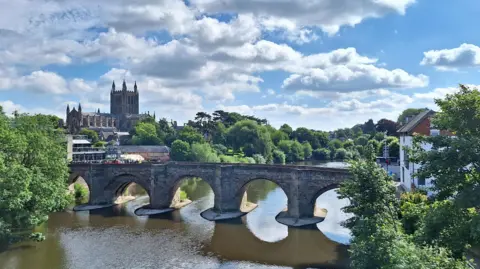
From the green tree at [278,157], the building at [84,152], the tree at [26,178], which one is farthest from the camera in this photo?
the green tree at [278,157]

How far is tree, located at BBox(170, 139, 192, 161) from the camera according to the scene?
9539 centimetres

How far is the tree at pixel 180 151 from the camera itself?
95394 mm

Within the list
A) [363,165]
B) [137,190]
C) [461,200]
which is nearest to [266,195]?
[137,190]

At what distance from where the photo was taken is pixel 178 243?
37344mm

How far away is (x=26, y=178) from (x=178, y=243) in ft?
45.8

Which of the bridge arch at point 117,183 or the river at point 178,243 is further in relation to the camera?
the bridge arch at point 117,183

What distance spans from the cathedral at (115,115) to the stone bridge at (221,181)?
88983 mm

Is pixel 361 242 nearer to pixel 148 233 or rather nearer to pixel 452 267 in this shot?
pixel 452 267

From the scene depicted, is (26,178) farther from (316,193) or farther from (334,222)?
(334,222)

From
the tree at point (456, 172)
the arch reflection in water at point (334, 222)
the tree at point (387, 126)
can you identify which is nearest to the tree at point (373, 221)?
the tree at point (456, 172)

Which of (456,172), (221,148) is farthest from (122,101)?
(456,172)

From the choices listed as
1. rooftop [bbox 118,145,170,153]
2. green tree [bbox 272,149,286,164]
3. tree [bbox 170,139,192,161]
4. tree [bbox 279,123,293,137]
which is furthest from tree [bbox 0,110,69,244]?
tree [bbox 279,123,293,137]

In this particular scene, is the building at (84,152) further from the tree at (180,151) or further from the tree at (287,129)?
the tree at (287,129)

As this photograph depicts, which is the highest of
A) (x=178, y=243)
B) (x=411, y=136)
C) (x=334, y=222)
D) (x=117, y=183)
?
(x=411, y=136)
